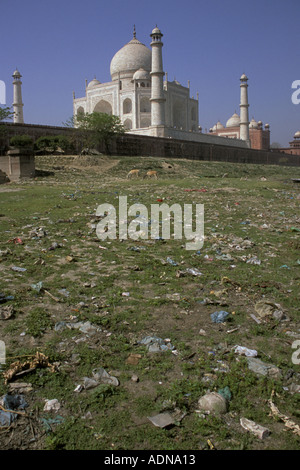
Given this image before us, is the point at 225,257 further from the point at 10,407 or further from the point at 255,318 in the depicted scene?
the point at 10,407

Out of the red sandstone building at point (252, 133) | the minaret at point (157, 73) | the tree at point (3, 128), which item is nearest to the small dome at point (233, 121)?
the red sandstone building at point (252, 133)

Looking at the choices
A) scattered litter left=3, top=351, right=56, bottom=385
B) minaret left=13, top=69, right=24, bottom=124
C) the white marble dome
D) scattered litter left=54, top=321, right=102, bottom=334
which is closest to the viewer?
scattered litter left=3, top=351, right=56, bottom=385

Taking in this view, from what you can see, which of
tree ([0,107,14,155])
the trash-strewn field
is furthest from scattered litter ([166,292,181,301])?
tree ([0,107,14,155])

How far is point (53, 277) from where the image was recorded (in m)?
4.23

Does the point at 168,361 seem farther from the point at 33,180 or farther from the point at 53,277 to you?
the point at 33,180

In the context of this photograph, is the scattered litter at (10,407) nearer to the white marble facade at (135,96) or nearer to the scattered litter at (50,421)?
the scattered litter at (50,421)

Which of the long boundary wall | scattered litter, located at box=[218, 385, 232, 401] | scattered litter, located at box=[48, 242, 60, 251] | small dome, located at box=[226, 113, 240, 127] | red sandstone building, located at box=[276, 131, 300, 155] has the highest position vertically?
small dome, located at box=[226, 113, 240, 127]

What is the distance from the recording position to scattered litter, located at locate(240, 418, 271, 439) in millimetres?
2078

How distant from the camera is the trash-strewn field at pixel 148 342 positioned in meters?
2.13

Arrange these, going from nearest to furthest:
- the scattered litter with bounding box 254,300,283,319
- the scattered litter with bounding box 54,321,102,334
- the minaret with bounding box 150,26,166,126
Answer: the scattered litter with bounding box 54,321,102,334, the scattered litter with bounding box 254,300,283,319, the minaret with bounding box 150,26,166,126

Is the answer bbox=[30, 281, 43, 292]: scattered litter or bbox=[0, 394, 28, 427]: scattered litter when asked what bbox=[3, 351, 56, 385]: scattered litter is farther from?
bbox=[30, 281, 43, 292]: scattered litter

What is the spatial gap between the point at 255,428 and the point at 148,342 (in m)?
1.06
